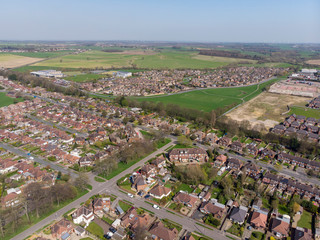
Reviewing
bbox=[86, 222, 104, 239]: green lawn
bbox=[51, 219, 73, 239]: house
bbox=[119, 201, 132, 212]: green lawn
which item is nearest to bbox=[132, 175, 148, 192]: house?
bbox=[119, 201, 132, 212]: green lawn

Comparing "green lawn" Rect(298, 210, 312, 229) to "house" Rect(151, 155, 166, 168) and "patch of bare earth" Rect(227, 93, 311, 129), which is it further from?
"patch of bare earth" Rect(227, 93, 311, 129)

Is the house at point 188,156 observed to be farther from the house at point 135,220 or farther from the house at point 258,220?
the house at point 135,220

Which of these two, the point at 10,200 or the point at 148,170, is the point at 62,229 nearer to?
the point at 10,200

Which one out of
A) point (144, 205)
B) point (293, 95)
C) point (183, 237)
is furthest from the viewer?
point (293, 95)

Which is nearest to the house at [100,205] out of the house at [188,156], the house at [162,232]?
the house at [162,232]

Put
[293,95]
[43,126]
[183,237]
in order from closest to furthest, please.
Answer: [183,237] < [43,126] < [293,95]

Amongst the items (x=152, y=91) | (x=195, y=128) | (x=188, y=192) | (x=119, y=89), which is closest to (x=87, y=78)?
(x=119, y=89)

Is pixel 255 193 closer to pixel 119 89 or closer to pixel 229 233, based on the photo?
pixel 229 233
